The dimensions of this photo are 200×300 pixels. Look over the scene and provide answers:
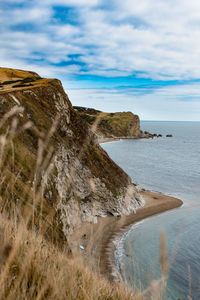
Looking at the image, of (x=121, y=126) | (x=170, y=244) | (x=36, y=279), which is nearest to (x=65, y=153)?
(x=170, y=244)

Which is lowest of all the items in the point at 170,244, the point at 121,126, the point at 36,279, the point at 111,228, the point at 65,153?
the point at 170,244

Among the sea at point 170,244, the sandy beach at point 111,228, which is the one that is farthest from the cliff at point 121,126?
the sandy beach at point 111,228

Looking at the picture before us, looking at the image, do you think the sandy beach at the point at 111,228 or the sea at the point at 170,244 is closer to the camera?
the sea at the point at 170,244

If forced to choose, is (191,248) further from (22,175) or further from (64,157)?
(22,175)

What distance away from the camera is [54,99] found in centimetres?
3120

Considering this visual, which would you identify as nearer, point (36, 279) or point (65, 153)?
point (36, 279)

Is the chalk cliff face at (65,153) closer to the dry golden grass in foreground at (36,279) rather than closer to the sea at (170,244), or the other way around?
the sea at (170,244)

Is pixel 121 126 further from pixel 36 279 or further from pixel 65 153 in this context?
pixel 36 279

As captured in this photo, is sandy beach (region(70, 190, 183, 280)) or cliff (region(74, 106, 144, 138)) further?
cliff (region(74, 106, 144, 138))

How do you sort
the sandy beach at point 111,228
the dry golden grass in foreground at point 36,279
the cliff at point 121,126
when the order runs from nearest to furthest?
the dry golden grass in foreground at point 36,279 → the sandy beach at point 111,228 → the cliff at point 121,126

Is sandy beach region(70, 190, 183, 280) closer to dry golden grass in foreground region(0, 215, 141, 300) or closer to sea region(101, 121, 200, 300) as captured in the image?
sea region(101, 121, 200, 300)

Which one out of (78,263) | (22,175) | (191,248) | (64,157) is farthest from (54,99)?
(78,263)

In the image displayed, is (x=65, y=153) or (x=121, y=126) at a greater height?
(x=121, y=126)

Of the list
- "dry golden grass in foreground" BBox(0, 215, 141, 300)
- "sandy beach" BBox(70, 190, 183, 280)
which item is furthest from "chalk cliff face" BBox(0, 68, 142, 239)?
"dry golden grass in foreground" BBox(0, 215, 141, 300)
